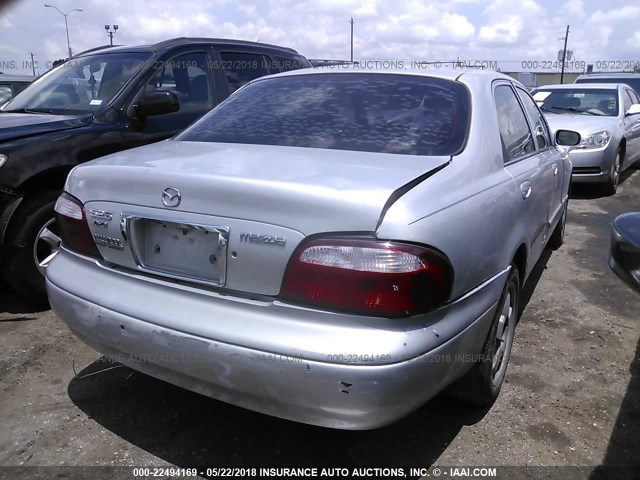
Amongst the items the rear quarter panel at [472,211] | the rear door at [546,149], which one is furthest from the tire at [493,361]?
the rear door at [546,149]

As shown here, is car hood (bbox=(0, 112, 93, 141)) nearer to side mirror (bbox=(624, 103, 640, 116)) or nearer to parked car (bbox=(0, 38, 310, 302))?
parked car (bbox=(0, 38, 310, 302))

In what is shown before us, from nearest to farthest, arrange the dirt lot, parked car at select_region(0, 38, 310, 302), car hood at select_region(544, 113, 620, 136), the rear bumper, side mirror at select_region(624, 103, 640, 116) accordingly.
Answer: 1. the rear bumper
2. the dirt lot
3. parked car at select_region(0, 38, 310, 302)
4. car hood at select_region(544, 113, 620, 136)
5. side mirror at select_region(624, 103, 640, 116)

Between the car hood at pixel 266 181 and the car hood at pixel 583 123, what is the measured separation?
6.23 metres

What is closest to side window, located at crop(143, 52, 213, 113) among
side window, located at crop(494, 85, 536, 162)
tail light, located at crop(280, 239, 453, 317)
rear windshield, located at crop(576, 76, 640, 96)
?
side window, located at crop(494, 85, 536, 162)

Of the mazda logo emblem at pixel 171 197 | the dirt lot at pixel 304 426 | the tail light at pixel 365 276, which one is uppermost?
the mazda logo emblem at pixel 171 197

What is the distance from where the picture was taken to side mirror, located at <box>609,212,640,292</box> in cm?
184

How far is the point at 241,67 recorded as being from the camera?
17.1ft

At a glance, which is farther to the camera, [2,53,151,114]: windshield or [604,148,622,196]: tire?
[604,148,622,196]: tire

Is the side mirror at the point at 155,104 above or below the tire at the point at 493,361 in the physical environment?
above

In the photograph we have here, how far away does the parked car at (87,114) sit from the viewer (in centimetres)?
357

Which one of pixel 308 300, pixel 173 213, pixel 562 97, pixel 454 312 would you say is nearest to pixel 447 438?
pixel 454 312

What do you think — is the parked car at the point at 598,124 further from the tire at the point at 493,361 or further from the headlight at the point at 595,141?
the tire at the point at 493,361

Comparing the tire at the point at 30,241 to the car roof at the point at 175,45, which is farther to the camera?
the car roof at the point at 175,45

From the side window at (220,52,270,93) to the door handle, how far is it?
304 cm
